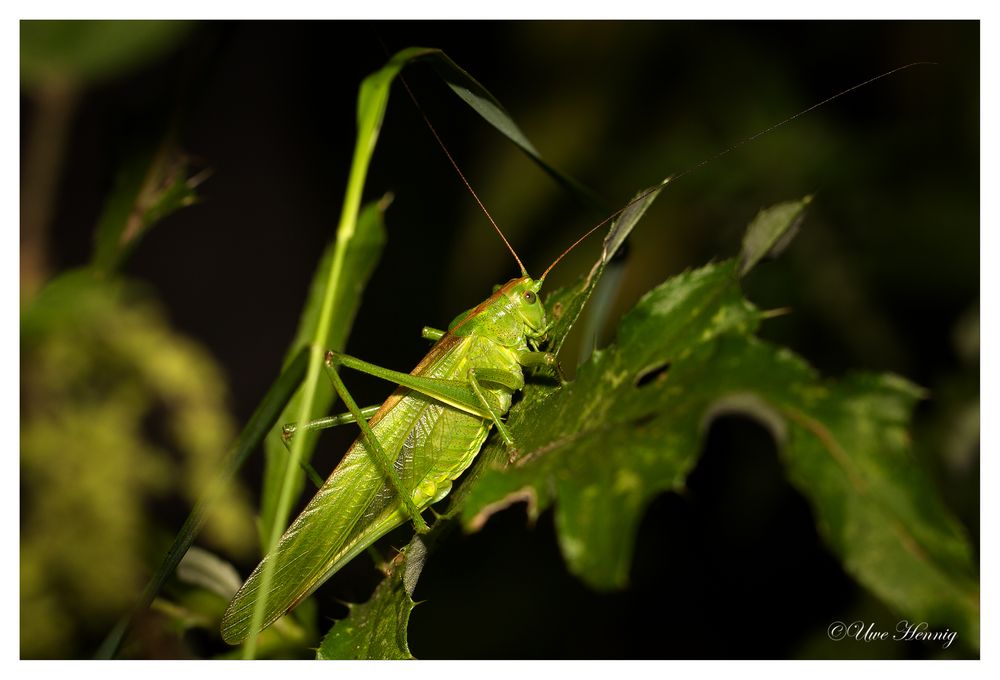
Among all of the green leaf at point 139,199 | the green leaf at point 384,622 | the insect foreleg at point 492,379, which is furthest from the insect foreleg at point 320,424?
the green leaf at point 139,199

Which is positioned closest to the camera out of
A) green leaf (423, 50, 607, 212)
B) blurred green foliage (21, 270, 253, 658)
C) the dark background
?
green leaf (423, 50, 607, 212)

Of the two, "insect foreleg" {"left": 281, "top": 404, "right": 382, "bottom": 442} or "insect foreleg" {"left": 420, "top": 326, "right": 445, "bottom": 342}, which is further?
"insect foreleg" {"left": 420, "top": 326, "right": 445, "bottom": 342}

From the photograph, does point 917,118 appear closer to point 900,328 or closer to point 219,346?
point 900,328

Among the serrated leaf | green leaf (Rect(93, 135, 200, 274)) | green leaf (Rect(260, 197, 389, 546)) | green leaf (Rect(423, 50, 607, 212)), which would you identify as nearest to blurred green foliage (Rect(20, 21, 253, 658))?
green leaf (Rect(93, 135, 200, 274))

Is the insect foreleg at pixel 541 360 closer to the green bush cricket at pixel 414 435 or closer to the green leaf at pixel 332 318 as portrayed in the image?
the green bush cricket at pixel 414 435

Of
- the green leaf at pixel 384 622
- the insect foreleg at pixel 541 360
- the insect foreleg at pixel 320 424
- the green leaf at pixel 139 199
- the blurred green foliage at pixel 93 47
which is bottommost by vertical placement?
the green leaf at pixel 384 622

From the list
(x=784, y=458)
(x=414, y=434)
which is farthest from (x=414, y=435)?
(x=784, y=458)

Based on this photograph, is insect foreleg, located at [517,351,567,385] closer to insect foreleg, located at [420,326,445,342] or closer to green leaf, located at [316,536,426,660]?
insect foreleg, located at [420,326,445,342]
